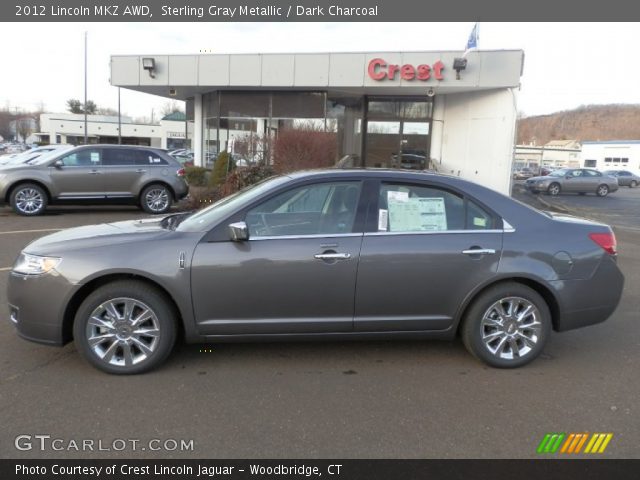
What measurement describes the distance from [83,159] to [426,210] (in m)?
9.91

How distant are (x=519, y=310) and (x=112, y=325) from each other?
3176 millimetres

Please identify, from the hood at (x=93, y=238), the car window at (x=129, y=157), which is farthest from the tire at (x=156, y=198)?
the hood at (x=93, y=238)

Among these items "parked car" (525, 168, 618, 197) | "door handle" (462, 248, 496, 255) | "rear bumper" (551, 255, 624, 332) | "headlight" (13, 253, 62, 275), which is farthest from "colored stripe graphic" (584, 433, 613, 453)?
"parked car" (525, 168, 618, 197)

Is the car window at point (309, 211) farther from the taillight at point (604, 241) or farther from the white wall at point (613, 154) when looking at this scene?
the white wall at point (613, 154)

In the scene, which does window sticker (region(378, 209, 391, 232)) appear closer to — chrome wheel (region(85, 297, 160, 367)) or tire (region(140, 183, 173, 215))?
chrome wheel (region(85, 297, 160, 367))

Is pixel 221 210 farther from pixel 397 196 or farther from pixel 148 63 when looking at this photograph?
pixel 148 63

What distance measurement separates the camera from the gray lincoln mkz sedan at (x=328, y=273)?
3.75 m

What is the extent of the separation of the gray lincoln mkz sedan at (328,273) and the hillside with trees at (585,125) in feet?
430

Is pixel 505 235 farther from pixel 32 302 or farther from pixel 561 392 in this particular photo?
pixel 32 302

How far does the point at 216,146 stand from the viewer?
19859 millimetres

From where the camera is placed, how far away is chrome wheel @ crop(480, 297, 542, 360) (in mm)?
4086

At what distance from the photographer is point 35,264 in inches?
148

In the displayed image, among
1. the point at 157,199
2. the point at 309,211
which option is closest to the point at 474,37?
the point at 157,199
